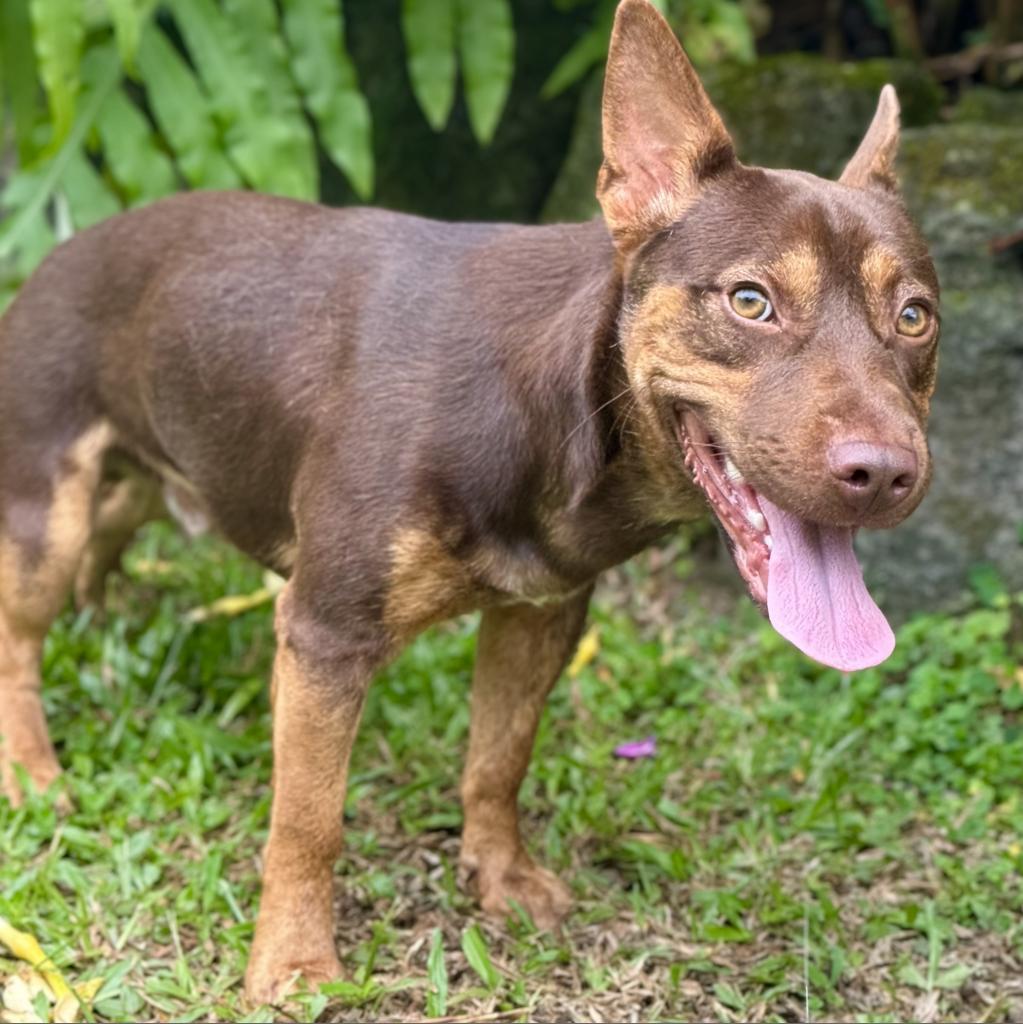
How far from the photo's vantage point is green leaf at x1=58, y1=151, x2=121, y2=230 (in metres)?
6.50

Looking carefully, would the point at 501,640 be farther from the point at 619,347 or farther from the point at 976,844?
the point at 976,844

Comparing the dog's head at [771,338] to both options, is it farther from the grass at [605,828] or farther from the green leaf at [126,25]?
the green leaf at [126,25]

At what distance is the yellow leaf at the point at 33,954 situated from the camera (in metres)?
4.02

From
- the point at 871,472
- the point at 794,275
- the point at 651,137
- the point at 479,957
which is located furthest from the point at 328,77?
the point at 871,472

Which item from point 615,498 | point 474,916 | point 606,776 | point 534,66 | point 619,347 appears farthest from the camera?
point 534,66

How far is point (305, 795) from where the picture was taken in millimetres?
4152

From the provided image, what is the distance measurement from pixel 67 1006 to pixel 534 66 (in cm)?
529

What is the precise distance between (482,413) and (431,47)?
3101 mm

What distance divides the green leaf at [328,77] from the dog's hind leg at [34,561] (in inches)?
81.1

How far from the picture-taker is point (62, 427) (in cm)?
489

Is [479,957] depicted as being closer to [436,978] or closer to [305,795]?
[436,978]

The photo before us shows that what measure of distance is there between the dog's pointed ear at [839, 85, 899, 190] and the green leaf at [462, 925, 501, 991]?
2271 mm

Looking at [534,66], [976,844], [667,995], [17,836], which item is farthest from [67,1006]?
[534,66]

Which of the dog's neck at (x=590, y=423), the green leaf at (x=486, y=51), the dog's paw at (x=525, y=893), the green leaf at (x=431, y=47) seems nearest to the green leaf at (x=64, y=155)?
the green leaf at (x=431, y=47)
